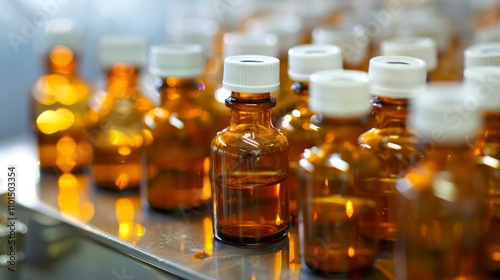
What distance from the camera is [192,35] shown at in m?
1.20

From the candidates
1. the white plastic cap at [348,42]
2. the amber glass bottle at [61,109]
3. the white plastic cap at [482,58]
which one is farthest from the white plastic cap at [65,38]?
the white plastic cap at [482,58]

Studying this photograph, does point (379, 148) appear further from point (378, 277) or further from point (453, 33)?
point (453, 33)

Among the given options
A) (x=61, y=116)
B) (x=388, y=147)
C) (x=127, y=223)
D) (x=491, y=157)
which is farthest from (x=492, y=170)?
(x=61, y=116)

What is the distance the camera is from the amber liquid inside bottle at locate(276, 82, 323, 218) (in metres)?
0.84

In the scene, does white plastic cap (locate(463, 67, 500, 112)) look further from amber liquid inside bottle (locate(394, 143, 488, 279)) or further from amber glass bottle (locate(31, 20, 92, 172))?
amber glass bottle (locate(31, 20, 92, 172))

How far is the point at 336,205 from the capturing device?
71cm

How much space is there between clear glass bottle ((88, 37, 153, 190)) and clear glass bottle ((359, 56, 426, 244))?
0.40 meters

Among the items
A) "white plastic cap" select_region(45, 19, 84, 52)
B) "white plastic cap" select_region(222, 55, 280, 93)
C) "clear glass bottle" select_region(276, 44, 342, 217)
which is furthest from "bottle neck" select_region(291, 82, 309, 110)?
"white plastic cap" select_region(45, 19, 84, 52)

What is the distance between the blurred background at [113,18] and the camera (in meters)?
1.50

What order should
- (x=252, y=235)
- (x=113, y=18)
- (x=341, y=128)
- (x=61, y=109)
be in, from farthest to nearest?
(x=113, y=18)
(x=61, y=109)
(x=252, y=235)
(x=341, y=128)

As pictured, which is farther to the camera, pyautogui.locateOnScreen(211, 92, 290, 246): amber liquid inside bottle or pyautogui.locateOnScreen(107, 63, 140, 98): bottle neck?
pyautogui.locateOnScreen(107, 63, 140, 98): bottle neck

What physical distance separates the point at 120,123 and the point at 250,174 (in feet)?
1.06

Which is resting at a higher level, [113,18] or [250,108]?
[113,18]

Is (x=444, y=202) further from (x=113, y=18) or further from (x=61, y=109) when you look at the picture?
(x=113, y=18)
